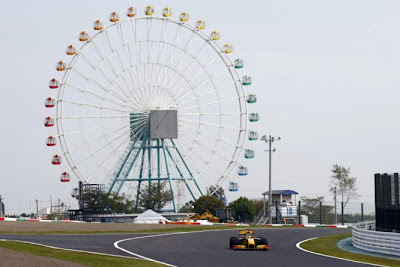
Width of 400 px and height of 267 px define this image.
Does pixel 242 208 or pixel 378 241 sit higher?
pixel 242 208

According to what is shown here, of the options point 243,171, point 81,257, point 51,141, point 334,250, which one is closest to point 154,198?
point 243,171

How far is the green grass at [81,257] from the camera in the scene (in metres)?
25.8

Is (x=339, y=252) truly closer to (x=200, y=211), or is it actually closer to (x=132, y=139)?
(x=132, y=139)

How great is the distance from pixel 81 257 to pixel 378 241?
12498mm

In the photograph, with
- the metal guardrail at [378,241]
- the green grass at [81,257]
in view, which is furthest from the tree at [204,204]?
the green grass at [81,257]

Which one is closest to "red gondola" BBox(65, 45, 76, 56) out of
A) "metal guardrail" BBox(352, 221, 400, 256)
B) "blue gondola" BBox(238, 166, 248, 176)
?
"blue gondola" BBox(238, 166, 248, 176)

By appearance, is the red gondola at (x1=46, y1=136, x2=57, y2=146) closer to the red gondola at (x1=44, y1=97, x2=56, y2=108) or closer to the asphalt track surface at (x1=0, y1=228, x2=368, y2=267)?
the red gondola at (x1=44, y1=97, x2=56, y2=108)

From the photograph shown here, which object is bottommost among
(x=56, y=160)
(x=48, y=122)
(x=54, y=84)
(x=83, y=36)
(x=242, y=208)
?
(x=242, y=208)

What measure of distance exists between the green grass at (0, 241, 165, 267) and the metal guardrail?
10.5 m

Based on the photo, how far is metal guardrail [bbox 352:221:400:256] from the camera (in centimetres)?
3204

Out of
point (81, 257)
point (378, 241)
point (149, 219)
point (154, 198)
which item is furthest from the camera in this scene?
point (154, 198)

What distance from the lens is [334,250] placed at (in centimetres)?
3541

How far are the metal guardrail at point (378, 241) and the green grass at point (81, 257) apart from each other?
34.4ft

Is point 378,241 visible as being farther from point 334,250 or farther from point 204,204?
point 204,204
